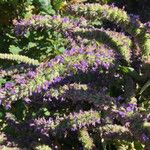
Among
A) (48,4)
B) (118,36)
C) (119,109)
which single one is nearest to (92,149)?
(119,109)

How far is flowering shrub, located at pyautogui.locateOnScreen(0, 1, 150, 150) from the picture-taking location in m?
1.89

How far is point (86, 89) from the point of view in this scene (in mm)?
1989

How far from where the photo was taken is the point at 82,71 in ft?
6.78

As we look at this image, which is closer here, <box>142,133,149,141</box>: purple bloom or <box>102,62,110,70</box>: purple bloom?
<box>142,133,149,141</box>: purple bloom

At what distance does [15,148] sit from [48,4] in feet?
4.84

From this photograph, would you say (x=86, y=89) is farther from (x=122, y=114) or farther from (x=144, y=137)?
(x=144, y=137)

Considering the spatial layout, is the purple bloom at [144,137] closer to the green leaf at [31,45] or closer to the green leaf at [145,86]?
the green leaf at [145,86]

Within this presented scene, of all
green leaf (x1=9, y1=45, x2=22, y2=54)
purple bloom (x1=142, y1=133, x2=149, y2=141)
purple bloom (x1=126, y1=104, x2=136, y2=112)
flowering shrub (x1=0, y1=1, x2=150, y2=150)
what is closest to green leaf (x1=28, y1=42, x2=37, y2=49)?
green leaf (x1=9, y1=45, x2=22, y2=54)

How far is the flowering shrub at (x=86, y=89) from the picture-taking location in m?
1.89

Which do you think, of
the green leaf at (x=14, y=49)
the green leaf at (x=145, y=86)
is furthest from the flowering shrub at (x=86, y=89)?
the green leaf at (x=14, y=49)

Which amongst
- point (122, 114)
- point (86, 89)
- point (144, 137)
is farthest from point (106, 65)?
point (144, 137)

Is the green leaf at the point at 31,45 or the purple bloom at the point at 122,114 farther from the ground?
the green leaf at the point at 31,45

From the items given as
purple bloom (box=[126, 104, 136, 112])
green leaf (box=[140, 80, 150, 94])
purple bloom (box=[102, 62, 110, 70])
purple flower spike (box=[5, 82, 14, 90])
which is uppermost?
purple bloom (box=[102, 62, 110, 70])

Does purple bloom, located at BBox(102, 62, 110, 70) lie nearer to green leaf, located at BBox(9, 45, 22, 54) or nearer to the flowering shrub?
the flowering shrub
